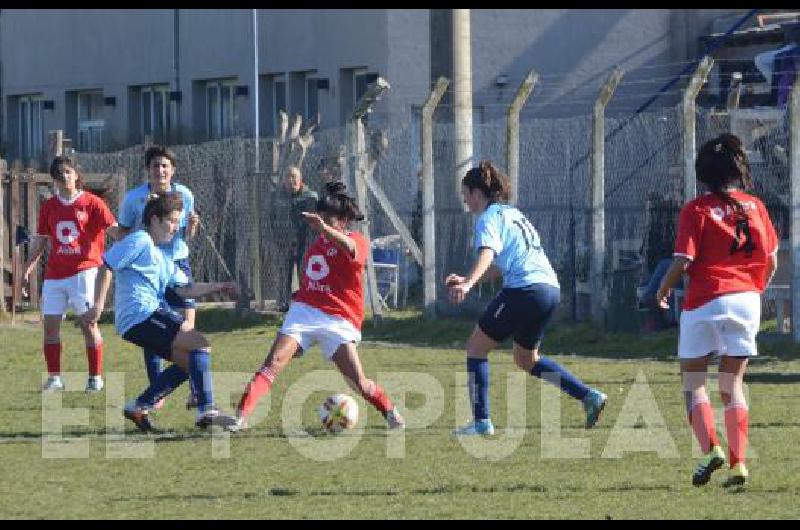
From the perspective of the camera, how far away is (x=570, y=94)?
3297 cm

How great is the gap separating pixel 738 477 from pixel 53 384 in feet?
23.1

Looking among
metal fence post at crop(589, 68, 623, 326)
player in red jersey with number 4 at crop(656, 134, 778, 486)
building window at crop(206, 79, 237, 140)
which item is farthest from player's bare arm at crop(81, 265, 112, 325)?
building window at crop(206, 79, 237, 140)

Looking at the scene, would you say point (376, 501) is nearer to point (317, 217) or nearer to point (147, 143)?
point (317, 217)

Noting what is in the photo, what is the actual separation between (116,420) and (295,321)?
168cm

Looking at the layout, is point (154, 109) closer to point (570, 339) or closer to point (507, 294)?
point (570, 339)

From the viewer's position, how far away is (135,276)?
11.9 meters

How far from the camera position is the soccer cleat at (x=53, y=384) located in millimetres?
14688

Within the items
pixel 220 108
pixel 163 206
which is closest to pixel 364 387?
pixel 163 206

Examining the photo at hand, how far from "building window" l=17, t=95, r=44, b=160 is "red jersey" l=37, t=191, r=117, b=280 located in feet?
96.0

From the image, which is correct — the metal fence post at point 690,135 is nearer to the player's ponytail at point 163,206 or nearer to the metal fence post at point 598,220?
the metal fence post at point 598,220

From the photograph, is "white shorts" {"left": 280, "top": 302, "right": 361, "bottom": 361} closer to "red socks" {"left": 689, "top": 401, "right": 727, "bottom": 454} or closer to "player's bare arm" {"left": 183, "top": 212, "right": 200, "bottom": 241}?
"player's bare arm" {"left": 183, "top": 212, "right": 200, "bottom": 241}

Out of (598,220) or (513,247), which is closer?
(513,247)

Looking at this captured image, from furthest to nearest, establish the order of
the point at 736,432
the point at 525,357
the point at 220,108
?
1. the point at 220,108
2. the point at 525,357
3. the point at 736,432

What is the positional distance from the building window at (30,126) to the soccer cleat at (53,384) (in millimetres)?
29552
